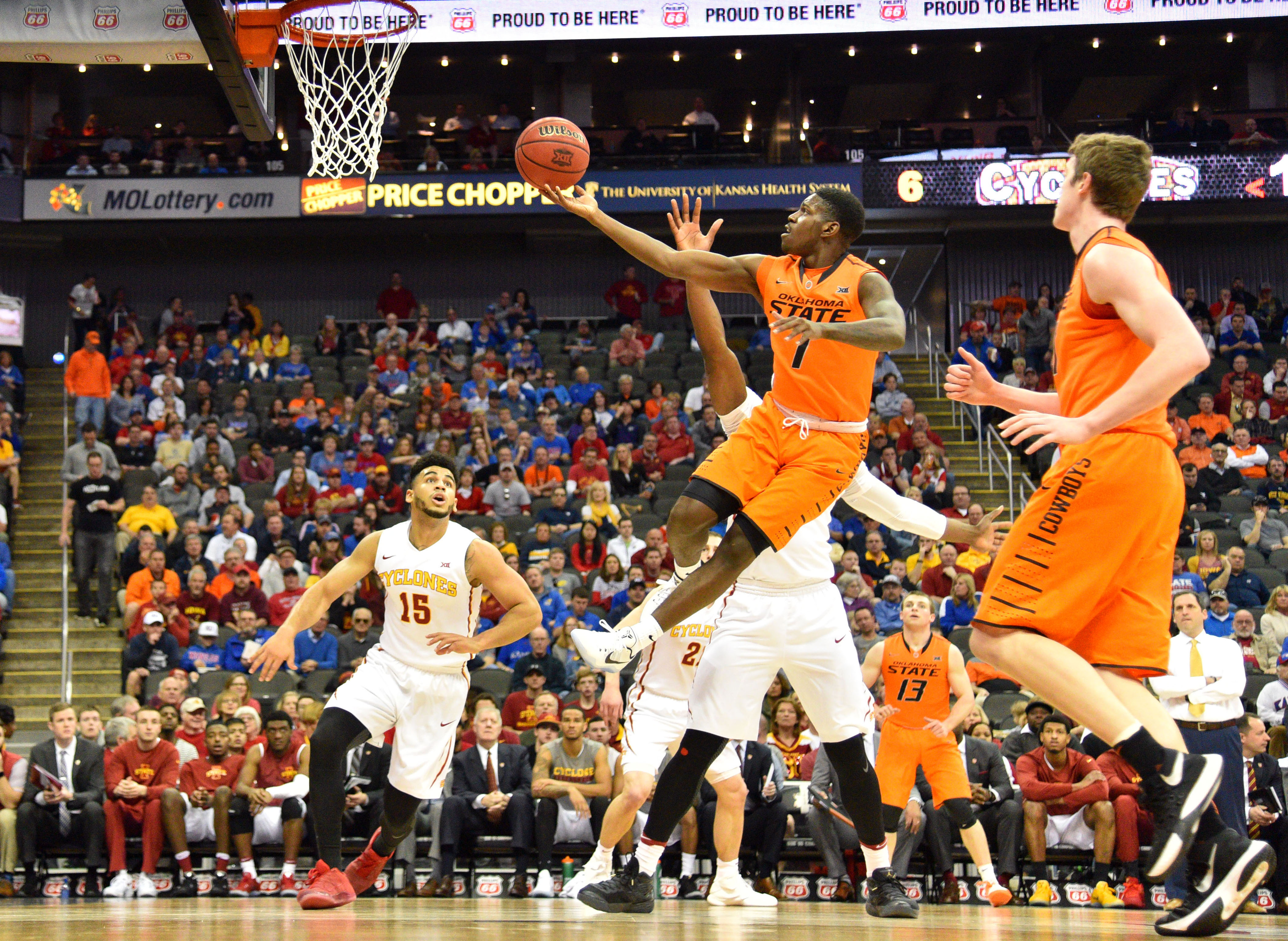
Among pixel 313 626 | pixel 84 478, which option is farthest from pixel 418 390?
pixel 313 626

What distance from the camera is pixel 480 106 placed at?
27156 mm

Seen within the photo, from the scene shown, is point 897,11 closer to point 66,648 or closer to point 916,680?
point 916,680

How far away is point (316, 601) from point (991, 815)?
6600mm

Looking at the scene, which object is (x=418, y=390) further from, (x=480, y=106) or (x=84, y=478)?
(x=480, y=106)

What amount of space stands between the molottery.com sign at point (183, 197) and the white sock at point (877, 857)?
59.2 ft

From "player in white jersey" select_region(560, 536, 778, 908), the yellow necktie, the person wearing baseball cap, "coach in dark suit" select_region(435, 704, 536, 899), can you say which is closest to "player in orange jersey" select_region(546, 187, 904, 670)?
"player in white jersey" select_region(560, 536, 778, 908)

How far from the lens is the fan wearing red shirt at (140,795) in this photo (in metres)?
10.6

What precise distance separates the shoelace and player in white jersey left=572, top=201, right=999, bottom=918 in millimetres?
448

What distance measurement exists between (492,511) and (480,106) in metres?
13.8

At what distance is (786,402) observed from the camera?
550cm

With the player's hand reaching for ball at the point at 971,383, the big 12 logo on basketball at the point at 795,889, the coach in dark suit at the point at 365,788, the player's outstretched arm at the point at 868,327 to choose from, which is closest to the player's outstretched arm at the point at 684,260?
the player's outstretched arm at the point at 868,327

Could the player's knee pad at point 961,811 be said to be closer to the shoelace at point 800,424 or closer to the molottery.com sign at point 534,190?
the shoelace at point 800,424

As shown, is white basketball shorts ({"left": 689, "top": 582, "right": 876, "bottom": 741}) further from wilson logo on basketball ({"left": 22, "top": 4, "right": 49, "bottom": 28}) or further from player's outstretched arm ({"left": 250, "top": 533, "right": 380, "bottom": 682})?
wilson logo on basketball ({"left": 22, "top": 4, "right": 49, "bottom": 28})

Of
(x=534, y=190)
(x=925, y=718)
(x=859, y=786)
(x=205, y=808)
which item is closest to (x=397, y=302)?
(x=534, y=190)
